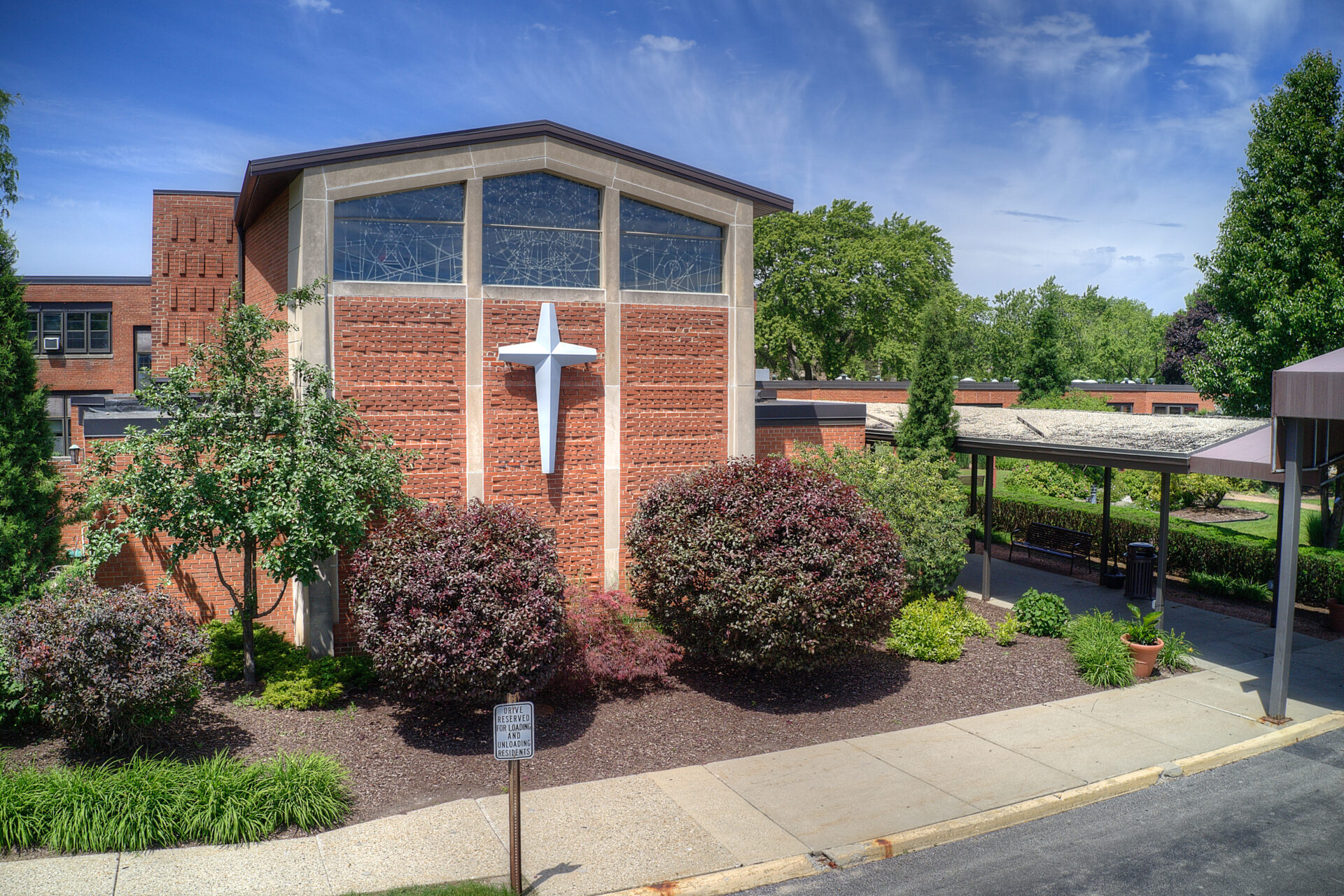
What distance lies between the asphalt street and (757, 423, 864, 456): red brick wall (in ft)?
26.9

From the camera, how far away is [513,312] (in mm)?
12984

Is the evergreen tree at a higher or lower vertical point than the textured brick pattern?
higher

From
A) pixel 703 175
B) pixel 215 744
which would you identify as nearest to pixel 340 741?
pixel 215 744

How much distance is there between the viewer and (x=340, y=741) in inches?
391

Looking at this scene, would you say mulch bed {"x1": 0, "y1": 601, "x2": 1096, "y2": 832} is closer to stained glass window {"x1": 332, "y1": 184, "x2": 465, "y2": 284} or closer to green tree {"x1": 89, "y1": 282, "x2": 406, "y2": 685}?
green tree {"x1": 89, "y1": 282, "x2": 406, "y2": 685}

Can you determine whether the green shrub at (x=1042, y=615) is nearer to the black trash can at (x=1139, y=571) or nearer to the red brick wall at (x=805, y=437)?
the black trash can at (x=1139, y=571)

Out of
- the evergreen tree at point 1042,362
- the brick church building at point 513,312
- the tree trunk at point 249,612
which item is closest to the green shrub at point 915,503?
the brick church building at point 513,312

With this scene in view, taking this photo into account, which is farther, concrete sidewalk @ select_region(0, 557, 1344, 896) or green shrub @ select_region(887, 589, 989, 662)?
green shrub @ select_region(887, 589, 989, 662)

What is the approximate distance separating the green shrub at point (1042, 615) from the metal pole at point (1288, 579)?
3759 millimetres

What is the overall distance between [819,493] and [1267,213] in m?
15.0

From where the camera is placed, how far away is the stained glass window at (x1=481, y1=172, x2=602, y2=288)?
13062mm

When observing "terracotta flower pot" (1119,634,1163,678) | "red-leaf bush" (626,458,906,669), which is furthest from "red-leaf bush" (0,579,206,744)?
"terracotta flower pot" (1119,634,1163,678)

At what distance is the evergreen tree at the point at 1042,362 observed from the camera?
4156 cm

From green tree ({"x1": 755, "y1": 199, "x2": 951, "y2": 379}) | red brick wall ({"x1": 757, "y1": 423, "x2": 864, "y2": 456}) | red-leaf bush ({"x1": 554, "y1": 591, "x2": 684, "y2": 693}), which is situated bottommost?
red-leaf bush ({"x1": 554, "y1": 591, "x2": 684, "y2": 693})
